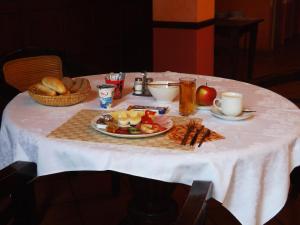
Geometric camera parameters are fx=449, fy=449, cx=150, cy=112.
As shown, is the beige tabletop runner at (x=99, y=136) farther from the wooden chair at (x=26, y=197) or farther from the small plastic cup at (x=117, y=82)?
the small plastic cup at (x=117, y=82)

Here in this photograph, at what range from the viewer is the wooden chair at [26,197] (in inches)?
44.7

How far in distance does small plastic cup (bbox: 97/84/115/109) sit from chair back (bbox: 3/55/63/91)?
814 millimetres

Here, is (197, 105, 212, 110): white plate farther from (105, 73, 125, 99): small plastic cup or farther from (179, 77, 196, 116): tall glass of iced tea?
(105, 73, 125, 99): small plastic cup

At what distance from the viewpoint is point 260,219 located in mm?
1296

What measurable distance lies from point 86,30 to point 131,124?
2548 mm

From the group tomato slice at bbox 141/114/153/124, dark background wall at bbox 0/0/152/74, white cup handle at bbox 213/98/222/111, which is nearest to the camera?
tomato slice at bbox 141/114/153/124

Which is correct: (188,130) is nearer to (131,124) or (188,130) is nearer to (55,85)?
(131,124)

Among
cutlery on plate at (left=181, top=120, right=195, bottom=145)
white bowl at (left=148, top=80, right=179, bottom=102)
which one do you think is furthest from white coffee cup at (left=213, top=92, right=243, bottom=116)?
white bowl at (left=148, top=80, right=179, bottom=102)

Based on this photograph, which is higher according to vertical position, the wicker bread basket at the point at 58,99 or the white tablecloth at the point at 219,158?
the wicker bread basket at the point at 58,99

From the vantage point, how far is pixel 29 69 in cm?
233

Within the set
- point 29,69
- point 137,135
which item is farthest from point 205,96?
point 29,69

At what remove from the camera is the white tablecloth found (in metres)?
1.22

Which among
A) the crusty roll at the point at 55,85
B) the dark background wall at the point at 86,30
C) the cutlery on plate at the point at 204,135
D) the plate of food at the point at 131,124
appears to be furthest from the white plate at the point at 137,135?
the dark background wall at the point at 86,30

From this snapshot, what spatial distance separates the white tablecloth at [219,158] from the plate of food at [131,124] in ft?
0.25
